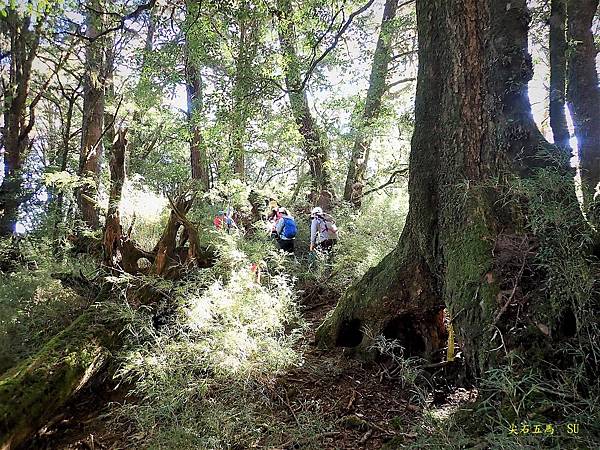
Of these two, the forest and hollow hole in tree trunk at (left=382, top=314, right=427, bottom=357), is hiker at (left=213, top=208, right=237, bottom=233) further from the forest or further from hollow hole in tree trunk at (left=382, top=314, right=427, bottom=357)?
hollow hole in tree trunk at (left=382, top=314, right=427, bottom=357)

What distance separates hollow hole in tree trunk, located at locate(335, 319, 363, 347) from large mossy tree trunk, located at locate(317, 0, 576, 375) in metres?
0.10

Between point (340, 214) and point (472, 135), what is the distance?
657 cm

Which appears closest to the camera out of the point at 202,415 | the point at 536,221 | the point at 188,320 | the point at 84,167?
the point at 536,221

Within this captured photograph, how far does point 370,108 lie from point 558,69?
5.37 m

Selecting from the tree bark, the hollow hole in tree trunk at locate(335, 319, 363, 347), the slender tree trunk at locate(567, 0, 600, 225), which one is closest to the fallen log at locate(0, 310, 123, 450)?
the hollow hole in tree trunk at locate(335, 319, 363, 347)

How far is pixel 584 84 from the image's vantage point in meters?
→ 6.09

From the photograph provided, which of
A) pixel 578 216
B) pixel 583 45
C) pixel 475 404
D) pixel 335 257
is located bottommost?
pixel 475 404

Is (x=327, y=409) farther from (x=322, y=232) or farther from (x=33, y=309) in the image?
(x=322, y=232)

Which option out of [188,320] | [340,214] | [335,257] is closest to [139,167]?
[340,214]

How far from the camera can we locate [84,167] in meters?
10.2

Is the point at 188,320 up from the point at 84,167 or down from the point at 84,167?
down

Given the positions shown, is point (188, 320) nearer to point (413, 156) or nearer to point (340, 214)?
point (413, 156)

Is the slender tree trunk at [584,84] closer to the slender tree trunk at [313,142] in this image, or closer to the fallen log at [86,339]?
the fallen log at [86,339]

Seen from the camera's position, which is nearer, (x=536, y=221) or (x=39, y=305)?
(x=536, y=221)
